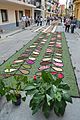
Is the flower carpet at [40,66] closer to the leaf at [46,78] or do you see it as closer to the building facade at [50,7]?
the leaf at [46,78]

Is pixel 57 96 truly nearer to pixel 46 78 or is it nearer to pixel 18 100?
pixel 46 78

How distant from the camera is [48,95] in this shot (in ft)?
9.45

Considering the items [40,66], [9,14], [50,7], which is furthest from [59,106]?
[50,7]

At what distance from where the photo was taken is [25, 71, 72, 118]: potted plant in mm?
2908

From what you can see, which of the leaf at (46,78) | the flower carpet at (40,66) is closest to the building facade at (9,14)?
the flower carpet at (40,66)

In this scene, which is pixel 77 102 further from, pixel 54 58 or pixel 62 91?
pixel 54 58

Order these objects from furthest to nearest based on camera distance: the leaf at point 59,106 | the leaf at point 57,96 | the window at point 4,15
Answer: the window at point 4,15
the leaf at point 59,106
the leaf at point 57,96

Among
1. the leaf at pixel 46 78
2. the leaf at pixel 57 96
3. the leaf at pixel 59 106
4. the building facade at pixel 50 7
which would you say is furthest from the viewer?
the building facade at pixel 50 7

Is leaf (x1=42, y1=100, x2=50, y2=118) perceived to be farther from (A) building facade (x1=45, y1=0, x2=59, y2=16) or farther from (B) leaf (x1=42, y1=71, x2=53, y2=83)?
(A) building facade (x1=45, y1=0, x2=59, y2=16)

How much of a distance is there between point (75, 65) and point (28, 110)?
3244mm

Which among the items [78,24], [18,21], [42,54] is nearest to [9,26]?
[18,21]

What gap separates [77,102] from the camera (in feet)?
11.8

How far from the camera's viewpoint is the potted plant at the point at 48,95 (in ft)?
9.54

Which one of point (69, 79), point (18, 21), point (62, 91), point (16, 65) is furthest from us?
point (18, 21)
